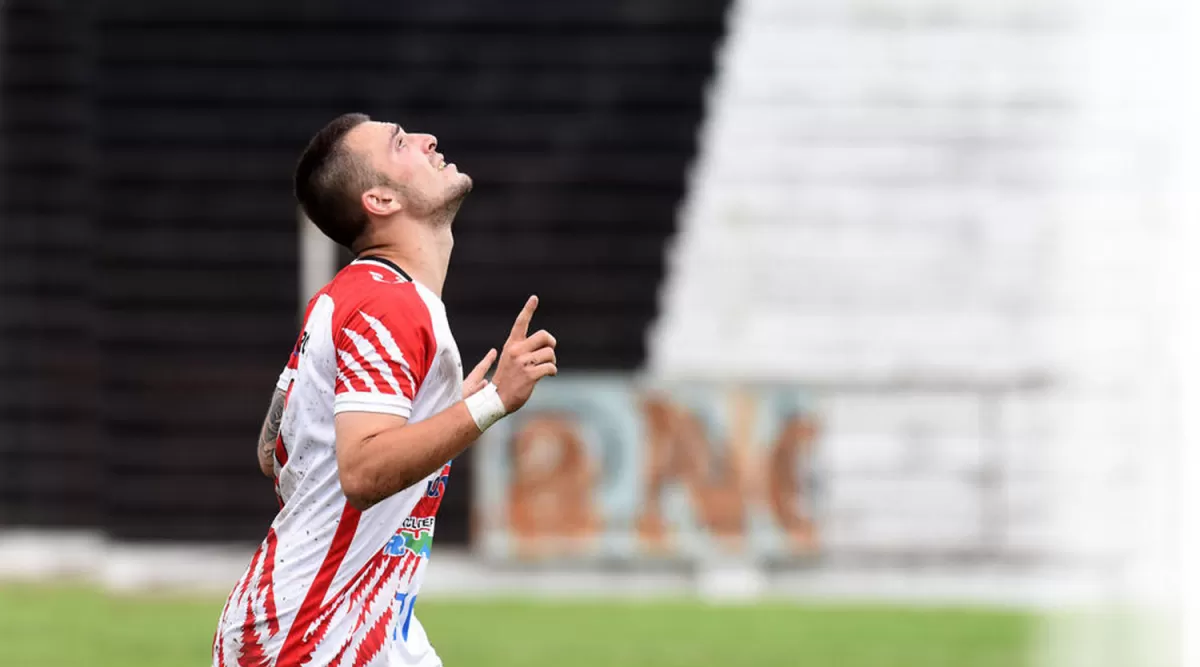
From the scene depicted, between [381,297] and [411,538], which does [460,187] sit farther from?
[411,538]

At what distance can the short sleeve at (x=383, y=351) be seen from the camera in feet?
11.1

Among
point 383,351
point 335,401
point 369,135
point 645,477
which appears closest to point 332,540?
point 335,401

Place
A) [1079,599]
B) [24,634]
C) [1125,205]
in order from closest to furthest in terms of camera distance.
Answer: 1. [24,634]
2. [1079,599]
3. [1125,205]

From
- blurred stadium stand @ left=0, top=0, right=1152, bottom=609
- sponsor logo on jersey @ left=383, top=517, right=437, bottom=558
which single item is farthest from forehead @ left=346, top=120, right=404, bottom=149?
blurred stadium stand @ left=0, top=0, right=1152, bottom=609

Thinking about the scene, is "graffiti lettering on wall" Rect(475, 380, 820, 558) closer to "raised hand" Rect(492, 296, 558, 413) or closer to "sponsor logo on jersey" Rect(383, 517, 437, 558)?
"sponsor logo on jersey" Rect(383, 517, 437, 558)

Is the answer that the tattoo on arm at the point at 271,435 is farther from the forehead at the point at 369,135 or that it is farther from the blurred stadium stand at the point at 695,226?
the blurred stadium stand at the point at 695,226

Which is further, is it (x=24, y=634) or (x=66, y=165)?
(x=66, y=165)

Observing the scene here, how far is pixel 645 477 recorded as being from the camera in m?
12.2

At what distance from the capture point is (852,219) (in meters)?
12.9

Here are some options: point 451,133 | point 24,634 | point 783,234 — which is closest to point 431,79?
point 451,133

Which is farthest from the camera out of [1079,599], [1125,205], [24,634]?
[1125,205]

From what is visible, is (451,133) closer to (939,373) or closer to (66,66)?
(66,66)

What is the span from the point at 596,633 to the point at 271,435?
6041 mm

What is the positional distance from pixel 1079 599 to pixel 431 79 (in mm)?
5783
